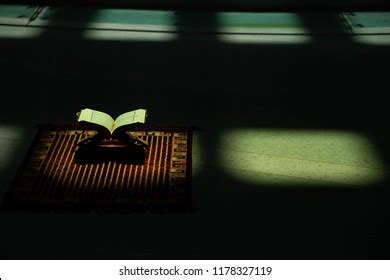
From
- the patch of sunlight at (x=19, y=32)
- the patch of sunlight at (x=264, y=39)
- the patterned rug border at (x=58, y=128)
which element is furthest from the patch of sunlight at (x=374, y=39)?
the patch of sunlight at (x=19, y=32)

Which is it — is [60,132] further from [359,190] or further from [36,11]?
[36,11]

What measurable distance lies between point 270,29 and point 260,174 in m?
2.66

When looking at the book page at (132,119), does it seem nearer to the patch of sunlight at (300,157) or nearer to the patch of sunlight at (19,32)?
the patch of sunlight at (300,157)

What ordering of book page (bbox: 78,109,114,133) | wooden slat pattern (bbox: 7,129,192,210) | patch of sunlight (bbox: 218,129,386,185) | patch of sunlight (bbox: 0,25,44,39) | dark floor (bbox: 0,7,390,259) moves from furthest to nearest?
patch of sunlight (bbox: 0,25,44,39)
patch of sunlight (bbox: 218,129,386,185)
book page (bbox: 78,109,114,133)
wooden slat pattern (bbox: 7,129,192,210)
dark floor (bbox: 0,7,390,259)

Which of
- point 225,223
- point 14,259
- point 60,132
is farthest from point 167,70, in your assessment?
point 14,259

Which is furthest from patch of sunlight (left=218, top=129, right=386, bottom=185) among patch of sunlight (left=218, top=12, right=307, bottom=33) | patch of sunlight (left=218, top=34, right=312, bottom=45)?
patch of sunlight (left=218, top=12, right=307, bottom=33)

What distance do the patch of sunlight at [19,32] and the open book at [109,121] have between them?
240 cm

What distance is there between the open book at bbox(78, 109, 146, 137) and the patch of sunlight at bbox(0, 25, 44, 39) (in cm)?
240

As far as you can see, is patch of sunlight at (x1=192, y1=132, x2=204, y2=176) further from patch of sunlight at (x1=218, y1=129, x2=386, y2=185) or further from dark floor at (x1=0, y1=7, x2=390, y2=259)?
patch of sunlight at (x1=218, y1=129, x2=386, y2=185)

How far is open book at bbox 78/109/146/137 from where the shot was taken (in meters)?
2.91

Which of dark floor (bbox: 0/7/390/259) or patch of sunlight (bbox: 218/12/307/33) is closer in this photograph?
dark floor (bbox: 0/7/390/259)

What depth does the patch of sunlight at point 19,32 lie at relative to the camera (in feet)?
16.1

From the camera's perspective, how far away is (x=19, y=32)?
4996 millimetres

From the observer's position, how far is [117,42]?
489cm
